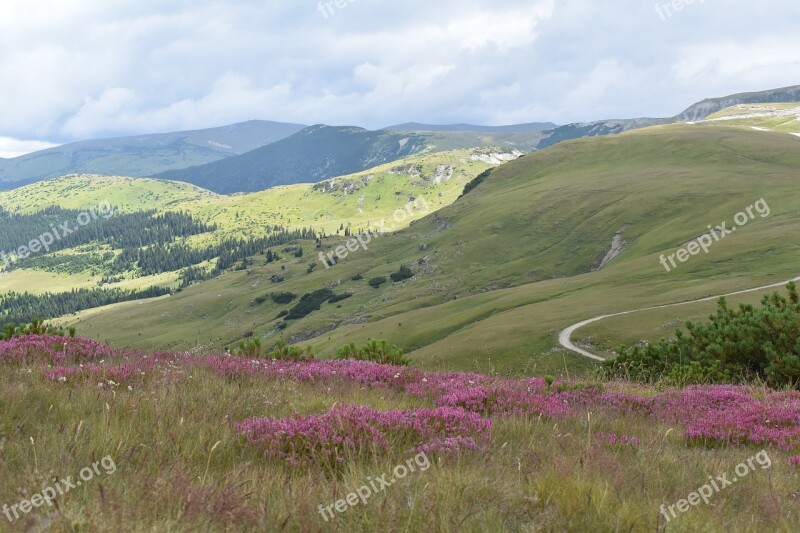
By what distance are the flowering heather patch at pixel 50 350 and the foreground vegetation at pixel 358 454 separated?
0.84 ft

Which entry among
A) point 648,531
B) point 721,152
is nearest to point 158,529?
point 648,531

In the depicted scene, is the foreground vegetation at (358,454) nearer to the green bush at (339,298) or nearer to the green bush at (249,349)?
the green bush at (249,349)

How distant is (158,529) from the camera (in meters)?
3.19

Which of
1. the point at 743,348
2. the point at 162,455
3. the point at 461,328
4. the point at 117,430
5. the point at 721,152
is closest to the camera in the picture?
the point at 162,455

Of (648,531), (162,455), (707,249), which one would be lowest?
(707,249)

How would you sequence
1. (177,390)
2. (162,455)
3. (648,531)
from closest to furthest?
(648,531) → (162,455) → (177,390)

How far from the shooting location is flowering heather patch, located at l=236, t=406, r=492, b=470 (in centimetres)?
566

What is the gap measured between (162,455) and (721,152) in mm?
225575

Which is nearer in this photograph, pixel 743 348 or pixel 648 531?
pixel 648 531

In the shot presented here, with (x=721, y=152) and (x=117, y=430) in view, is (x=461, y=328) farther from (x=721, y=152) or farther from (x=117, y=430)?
(x=721, y=152)

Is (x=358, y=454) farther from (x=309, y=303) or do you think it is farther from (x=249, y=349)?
(x=309, y=303)

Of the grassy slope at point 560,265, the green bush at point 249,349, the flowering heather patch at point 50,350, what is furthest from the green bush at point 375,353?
the flowering heather patch at point 50,350

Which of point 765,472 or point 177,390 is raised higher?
point 177,390

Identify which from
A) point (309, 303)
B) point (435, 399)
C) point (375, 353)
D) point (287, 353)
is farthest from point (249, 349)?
point (309, 303)
